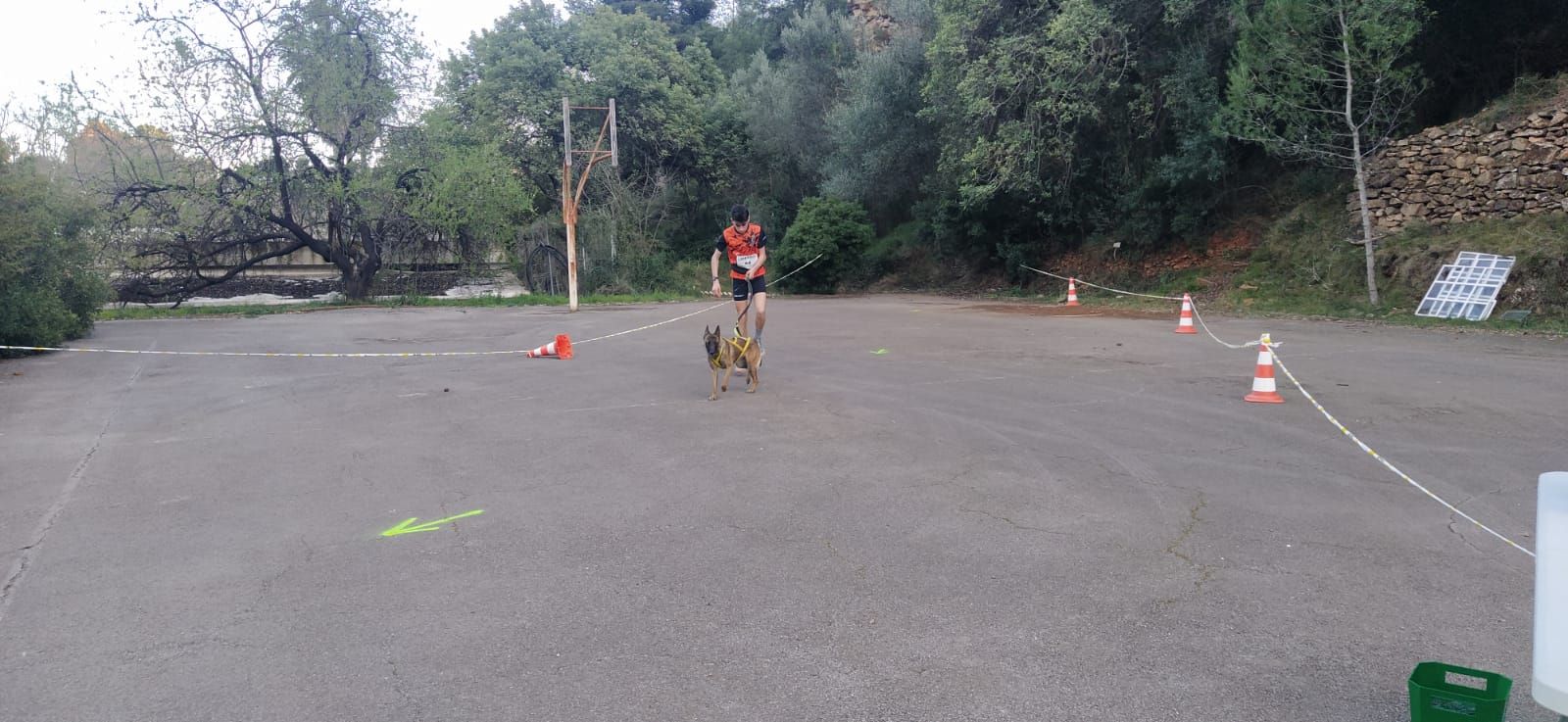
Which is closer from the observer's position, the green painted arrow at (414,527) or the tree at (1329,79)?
the green painted arrow at (414,527)

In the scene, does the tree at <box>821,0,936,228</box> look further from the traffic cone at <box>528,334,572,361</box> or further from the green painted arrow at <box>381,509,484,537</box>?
the green painted arrow at <box>381,509,484,537</box>

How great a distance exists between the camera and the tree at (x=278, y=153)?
84.2 feet

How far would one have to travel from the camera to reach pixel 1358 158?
18109mm

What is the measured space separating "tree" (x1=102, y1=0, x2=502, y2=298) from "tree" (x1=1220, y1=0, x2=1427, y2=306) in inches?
889

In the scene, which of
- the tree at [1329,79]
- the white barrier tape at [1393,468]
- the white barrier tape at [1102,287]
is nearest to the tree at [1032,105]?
the white barrier tape at [1102,287]

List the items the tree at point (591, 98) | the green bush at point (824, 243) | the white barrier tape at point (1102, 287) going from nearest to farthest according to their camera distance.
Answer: the white barrier tape at point (1102, 287) < the green bush at point (824, 243) < the tree at point (591, 98)

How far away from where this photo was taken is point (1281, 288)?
20891mm

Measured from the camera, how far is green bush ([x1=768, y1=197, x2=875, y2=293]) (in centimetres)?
3297

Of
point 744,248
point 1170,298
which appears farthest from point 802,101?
point 744,248

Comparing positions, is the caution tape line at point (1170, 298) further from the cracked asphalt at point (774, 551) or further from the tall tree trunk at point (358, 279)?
the tall tree trunk at point (358, 279)

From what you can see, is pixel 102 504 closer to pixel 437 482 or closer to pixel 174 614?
pixel 437 482

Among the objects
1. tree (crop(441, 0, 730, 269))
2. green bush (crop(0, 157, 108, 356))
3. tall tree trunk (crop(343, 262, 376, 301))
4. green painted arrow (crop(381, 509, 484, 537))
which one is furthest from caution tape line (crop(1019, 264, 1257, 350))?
tall tree trunk (crop(343, 262, 376, 301))

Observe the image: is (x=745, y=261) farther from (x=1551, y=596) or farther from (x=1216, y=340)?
(x=1551, y=596)

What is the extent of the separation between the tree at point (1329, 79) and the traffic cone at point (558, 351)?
14518mm
